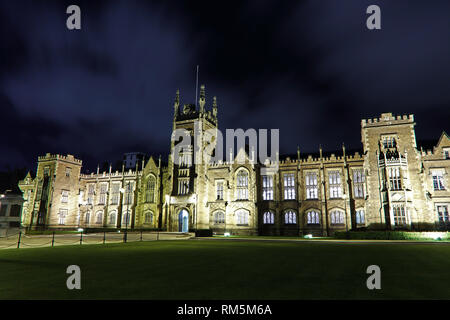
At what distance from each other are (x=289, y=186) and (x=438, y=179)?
61.9 feet

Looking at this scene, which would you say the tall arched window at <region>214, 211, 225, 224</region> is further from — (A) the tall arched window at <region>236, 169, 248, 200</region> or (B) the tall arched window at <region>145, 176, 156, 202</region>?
(B) the tall arched window at <region>145, 176, 156, 202</region>

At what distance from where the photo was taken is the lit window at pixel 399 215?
32375mm

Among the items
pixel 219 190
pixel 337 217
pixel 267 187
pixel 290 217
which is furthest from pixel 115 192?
pixel 337 217

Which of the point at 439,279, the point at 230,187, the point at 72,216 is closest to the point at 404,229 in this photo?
the point at 230,187

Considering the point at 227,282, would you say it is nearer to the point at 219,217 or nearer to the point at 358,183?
the point at 358,183

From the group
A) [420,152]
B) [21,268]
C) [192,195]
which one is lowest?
[21,268]

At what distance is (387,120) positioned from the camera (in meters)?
36.6

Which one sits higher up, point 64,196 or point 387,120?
point 387,120

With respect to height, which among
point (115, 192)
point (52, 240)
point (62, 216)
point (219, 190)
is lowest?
point (52, 240)

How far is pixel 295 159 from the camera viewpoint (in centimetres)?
4531

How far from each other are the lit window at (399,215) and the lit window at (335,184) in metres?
8.59
